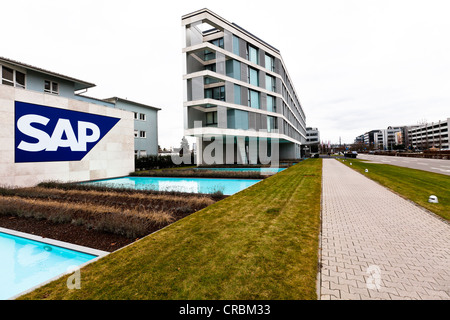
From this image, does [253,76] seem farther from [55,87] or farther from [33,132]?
[33,132]

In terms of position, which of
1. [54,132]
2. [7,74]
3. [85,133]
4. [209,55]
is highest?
[209,55]

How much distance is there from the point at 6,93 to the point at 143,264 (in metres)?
15.9

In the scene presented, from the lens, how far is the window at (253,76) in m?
29.7

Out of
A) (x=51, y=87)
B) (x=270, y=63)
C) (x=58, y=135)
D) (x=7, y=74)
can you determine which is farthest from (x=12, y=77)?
(x=270, y=63)

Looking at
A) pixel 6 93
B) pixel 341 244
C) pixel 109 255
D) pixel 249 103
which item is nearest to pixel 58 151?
pixel 6 93

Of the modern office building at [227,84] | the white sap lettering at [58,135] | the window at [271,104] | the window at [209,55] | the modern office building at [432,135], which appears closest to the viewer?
the white sap lettering at [58,135]

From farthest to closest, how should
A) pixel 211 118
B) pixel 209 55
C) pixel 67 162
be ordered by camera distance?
pixel 209 55, pixel 211 118, pixel 67 162

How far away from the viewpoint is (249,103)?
96.3ft

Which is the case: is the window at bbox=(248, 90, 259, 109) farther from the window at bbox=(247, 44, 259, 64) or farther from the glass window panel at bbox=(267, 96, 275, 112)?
the window at bbox=(247, 44, 259, 64)

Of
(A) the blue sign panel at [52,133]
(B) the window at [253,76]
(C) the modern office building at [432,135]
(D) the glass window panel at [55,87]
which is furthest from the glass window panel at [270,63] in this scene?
(C) the modern office building at [432,135]

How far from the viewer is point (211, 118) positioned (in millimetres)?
28078

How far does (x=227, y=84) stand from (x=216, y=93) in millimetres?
1939

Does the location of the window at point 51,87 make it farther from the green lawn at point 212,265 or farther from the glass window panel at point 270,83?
the glass window panel at point 270,83
